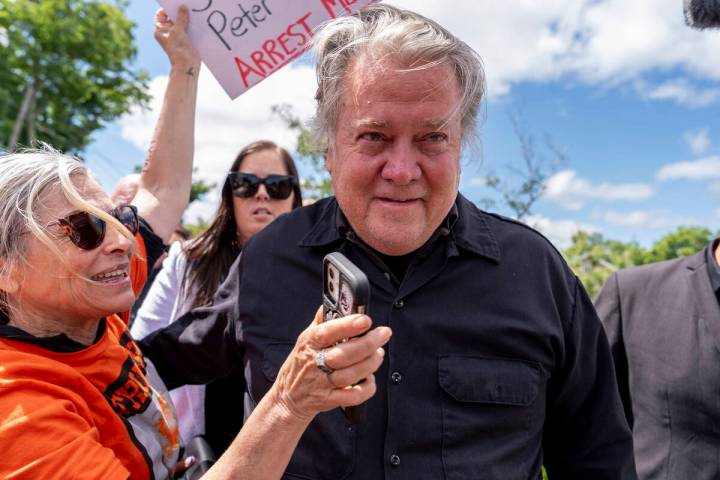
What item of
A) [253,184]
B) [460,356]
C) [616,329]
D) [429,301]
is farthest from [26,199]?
[616,329]

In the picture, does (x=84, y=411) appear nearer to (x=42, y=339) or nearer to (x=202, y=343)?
(x=42, y=339)

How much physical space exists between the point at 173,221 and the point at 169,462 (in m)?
0.98

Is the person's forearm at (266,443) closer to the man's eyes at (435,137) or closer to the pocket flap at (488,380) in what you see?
the pocket flap at (488,380)

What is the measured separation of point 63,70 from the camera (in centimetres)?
2347

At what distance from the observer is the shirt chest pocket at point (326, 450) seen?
5.72 feet

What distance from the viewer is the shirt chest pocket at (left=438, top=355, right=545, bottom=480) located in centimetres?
174

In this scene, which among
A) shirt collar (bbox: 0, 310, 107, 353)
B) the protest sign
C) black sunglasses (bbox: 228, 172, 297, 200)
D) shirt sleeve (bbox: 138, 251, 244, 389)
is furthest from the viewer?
black sunglasses (bbox: 228, 172, 297, 200)

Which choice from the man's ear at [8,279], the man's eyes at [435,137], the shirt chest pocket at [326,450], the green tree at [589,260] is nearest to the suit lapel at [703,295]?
the man's eyes at [435,137]

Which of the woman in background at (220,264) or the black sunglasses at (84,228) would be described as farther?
the woman in background at (220,264)

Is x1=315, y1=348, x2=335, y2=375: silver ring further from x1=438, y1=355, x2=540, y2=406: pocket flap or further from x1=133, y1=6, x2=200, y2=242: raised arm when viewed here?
x1=133, y1=6, x2=200, y2=242: raised arm

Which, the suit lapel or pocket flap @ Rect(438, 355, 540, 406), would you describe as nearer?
pocket flap @ Rect(438, 355, 540, 406)

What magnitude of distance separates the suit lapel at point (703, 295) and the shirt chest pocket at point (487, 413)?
3.55 feet

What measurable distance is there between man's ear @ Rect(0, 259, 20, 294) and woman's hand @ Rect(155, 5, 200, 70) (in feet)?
3.61

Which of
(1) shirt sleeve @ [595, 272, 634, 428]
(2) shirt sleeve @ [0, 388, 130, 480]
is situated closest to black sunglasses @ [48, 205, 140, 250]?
(2) shirt sleeve @ [0, 388, 130, 480]
